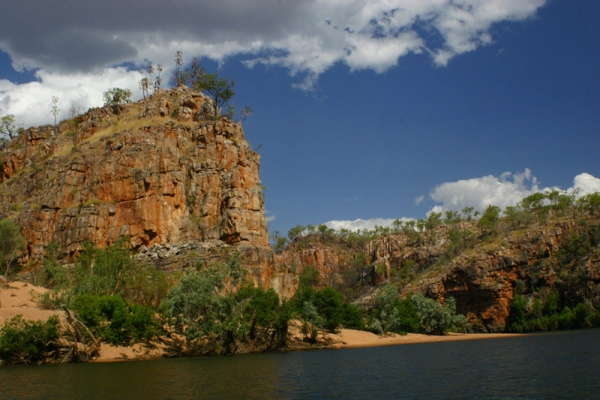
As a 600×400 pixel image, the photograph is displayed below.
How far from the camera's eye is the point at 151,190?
82312mm

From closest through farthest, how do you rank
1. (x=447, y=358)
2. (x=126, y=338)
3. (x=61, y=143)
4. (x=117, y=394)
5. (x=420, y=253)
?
(x=117, y=394)
(x=447, y=358)
(x=126, y=338)
(x=61, y=143)
(x=420, y=253)

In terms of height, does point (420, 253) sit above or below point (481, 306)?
above

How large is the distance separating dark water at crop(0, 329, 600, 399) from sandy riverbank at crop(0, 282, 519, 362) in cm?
797

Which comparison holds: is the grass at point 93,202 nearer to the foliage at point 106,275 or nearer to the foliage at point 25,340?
the foliage at point 106,275

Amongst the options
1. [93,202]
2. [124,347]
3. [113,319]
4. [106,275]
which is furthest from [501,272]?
[113,319]

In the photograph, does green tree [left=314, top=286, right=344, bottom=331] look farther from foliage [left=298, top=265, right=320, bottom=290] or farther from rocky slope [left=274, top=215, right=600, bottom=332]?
foliage [left=298, top=265, right=320, bottom=290]

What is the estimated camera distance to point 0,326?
48062 mm

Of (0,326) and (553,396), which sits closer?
(553,396)

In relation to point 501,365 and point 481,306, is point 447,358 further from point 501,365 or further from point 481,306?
point 481,306

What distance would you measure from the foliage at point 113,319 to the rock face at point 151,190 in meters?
27.5

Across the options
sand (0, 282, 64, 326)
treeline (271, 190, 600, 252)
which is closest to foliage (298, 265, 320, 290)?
treeline (271, 190, 600, 252)

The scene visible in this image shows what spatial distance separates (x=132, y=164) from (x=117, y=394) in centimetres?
6269

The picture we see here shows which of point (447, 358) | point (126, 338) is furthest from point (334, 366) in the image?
point (126, 338)

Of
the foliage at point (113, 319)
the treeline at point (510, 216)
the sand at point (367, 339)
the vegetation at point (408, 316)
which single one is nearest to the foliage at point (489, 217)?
the treeline at point (510, 216)
